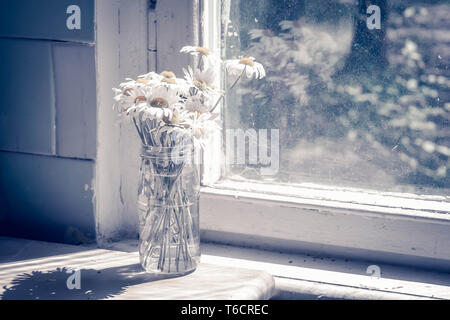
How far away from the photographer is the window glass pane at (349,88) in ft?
3.99

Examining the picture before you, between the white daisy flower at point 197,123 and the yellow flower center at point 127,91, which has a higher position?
the yellow flower center at point 127,91

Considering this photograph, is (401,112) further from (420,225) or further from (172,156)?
(172,156)

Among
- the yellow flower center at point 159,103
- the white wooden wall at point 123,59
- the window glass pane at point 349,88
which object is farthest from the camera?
the white wooden wall at point 123,59

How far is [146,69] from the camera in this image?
1368mm

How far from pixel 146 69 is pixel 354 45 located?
44 cm

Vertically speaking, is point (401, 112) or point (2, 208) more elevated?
point (401, 112)

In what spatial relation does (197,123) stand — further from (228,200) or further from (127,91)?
(228,200)

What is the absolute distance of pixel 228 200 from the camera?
1.37 m

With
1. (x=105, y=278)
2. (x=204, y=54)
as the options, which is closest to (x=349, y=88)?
(x=204, y=54)

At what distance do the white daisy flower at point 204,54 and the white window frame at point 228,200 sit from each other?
40 millimetres

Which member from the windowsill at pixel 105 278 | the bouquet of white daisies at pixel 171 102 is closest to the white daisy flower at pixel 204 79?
the bouquet of white daisies at pixel 171 102

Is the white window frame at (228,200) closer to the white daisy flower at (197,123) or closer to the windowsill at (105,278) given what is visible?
the windowsill at (105,278)
